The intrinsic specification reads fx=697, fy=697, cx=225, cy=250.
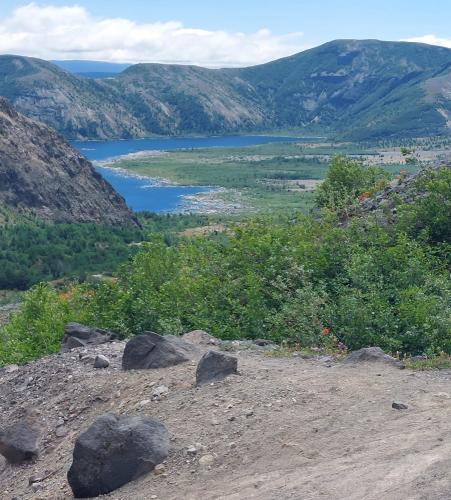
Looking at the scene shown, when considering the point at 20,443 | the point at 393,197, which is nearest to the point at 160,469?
the point at 20,443

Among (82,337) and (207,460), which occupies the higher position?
(207,460)

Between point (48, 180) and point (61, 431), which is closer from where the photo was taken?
point (61, 431)

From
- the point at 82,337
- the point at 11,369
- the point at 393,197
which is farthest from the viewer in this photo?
the point at 393,197

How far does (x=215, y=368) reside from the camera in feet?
44.3

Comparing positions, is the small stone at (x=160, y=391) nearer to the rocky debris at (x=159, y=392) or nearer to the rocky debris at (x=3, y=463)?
the rocky debris at (x=159, y=392)

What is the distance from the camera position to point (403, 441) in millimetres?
10469

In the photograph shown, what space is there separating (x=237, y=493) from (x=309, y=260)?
1217cm

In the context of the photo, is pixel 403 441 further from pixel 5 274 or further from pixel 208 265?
pixel 5 274

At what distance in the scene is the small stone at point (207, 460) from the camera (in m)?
11.0

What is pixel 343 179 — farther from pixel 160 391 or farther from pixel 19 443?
pixel 19 443

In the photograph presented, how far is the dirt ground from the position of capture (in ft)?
31.9

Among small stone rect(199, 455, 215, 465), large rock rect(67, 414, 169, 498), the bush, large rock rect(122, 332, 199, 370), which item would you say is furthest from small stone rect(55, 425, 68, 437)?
the bush

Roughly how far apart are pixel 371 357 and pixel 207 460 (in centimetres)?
504

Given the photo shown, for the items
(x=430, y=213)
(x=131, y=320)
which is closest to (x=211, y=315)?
(x=131, y=320)
